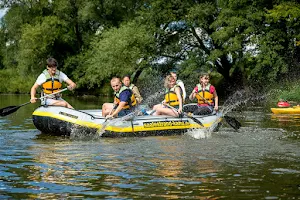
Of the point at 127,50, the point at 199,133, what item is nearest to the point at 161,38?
the point at 127,50

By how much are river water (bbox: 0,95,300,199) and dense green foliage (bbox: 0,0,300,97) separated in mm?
18237

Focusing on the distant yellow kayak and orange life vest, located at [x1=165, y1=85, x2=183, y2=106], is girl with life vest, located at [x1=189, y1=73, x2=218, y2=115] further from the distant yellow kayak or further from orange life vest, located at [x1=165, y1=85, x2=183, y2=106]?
the distant yellow kayak

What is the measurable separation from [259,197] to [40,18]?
37.6m

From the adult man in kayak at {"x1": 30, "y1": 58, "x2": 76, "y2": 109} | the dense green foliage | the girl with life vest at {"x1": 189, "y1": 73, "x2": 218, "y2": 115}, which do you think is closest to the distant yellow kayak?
the girl with life vest at {"x1": 189, "y1": 73, "x2": 218, "y2": 115}

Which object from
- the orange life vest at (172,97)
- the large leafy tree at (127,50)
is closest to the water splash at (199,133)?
the orange life vest at (172,97)

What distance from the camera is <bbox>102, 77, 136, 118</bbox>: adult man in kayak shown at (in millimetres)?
11246

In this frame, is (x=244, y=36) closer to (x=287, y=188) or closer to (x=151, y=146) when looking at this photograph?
(x=151, y=146)

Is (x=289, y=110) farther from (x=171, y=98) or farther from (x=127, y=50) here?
(x=127, y=50)

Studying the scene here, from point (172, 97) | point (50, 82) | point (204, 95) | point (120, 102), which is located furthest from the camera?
point (204, 95)

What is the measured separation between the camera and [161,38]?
111ft

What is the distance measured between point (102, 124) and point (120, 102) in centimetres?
54

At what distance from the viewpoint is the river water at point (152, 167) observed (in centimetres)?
627

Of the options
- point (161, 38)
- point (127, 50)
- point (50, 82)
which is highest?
point (161, 38)

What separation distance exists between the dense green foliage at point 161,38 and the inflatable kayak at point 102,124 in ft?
57.2
